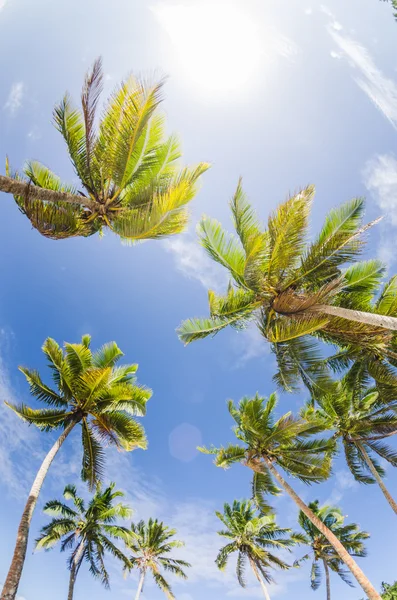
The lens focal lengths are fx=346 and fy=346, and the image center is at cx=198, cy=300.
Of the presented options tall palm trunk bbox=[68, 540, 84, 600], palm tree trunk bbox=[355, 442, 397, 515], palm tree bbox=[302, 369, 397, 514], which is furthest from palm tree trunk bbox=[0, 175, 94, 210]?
tall palm trunk bbox=[68, 540, 84, 600]

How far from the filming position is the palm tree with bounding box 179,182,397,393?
920cm

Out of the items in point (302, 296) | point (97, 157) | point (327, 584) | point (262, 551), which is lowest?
point (327, 584)

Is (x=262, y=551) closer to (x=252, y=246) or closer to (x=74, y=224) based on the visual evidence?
(x=252, y=246)

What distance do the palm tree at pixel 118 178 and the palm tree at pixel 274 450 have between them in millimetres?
10959

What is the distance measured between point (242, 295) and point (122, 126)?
543 cm

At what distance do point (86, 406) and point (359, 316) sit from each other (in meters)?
9.75

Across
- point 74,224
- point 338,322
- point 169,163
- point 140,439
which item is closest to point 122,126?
point 169,163

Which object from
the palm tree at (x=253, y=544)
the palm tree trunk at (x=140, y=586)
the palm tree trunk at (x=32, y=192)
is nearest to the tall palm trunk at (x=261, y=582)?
the palm tree at (x=253, y=544)

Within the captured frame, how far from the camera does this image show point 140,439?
523 inches

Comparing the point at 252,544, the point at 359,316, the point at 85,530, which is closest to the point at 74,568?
the point at 85,530

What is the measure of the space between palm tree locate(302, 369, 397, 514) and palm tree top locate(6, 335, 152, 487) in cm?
743

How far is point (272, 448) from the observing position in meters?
16.6

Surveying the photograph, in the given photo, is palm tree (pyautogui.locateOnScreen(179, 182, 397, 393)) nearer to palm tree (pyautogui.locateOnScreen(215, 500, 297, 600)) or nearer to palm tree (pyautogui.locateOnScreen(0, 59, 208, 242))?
palm tree (pyautogui.locateOnScreen(0, 59, 208, 242))

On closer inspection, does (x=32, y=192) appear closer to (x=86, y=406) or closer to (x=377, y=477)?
(x=86, y=406)
